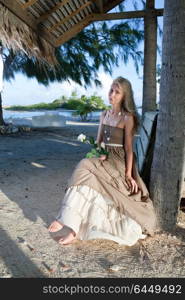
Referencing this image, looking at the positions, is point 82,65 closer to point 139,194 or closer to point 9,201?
point 9,201

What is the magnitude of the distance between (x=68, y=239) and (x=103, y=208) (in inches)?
13.0

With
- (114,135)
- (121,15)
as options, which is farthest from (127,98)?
(121,15)

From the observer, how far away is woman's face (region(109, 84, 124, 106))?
2.25m

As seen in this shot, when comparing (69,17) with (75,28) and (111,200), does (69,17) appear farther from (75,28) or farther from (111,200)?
(111,200)

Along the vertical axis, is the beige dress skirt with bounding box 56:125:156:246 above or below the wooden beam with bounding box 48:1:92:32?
below

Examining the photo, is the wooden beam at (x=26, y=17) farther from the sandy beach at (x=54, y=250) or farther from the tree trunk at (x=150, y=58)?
the sandy beach at (x=54, y=250)

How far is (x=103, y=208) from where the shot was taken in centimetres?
213

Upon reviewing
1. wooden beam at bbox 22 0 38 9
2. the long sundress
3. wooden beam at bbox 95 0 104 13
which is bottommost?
the long sundress

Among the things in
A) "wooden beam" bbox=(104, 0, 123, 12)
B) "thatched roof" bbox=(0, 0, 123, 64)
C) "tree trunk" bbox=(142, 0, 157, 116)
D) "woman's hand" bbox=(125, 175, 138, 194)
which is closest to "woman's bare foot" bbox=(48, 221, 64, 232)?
"woman's hand" bbox=(125, 175, 138, 194)

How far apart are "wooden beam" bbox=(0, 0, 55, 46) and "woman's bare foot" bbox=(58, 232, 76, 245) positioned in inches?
99.0

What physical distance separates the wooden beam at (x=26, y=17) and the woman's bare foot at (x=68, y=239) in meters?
2.52

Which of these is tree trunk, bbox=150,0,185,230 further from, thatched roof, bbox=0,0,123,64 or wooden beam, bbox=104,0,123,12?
wooden beam, bbox=104,0,123,12

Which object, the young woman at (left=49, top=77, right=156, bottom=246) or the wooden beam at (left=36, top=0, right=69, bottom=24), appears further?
the wooden beam at (left=36, top=0, right=69, bottom=24)

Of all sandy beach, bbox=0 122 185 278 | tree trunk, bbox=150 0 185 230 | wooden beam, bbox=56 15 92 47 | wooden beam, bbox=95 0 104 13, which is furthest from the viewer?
wooden beam, bbox=56 15 92 47
